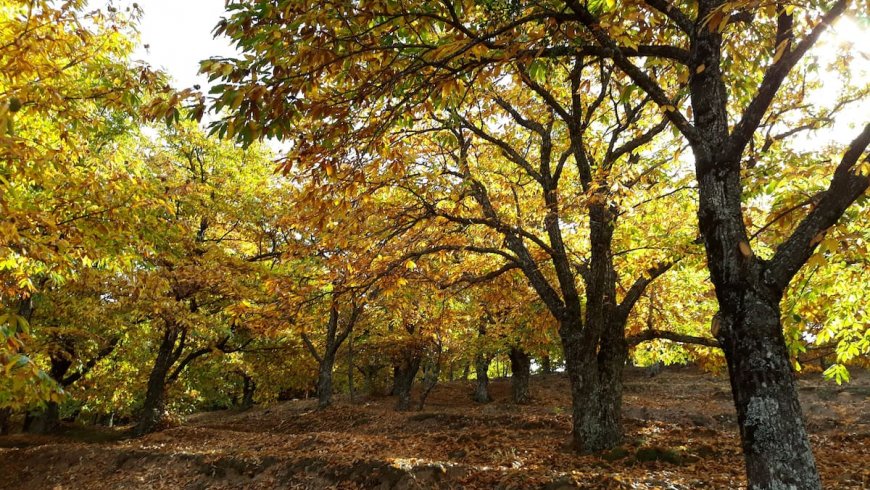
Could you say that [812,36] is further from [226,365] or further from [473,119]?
[226,365]

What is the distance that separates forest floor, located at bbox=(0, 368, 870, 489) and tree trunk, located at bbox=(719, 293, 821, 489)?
341 centimetres

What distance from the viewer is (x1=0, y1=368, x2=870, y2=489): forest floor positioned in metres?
7.85

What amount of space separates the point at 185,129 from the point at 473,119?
486 inches

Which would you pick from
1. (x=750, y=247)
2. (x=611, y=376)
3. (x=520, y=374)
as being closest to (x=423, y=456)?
(x=611, y=376)

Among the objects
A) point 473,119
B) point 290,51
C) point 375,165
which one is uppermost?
point 473,119

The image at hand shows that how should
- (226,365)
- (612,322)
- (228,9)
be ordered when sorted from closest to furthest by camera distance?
(228,9)
(612,322)
(226,365)

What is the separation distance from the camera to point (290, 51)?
14.0ft

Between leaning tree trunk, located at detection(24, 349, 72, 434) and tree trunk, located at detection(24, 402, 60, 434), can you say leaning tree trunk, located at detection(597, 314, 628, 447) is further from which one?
tree trunk, located at detection(24, 402, 60, 434)

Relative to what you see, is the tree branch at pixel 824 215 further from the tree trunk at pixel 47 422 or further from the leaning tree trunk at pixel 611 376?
the tree trunk at pixel 47 422

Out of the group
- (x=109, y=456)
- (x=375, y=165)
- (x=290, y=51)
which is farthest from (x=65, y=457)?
(x=290, y=51)

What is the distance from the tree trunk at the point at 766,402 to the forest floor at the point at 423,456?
134 inches

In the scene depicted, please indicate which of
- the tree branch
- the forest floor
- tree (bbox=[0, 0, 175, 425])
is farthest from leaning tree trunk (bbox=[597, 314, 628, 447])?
tree (bbox=[0, 0, 175, 425])

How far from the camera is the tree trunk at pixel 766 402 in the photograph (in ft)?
12.5

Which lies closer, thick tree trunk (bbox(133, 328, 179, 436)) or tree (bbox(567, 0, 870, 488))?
tree (bbox(567, 0, 870, 488))
